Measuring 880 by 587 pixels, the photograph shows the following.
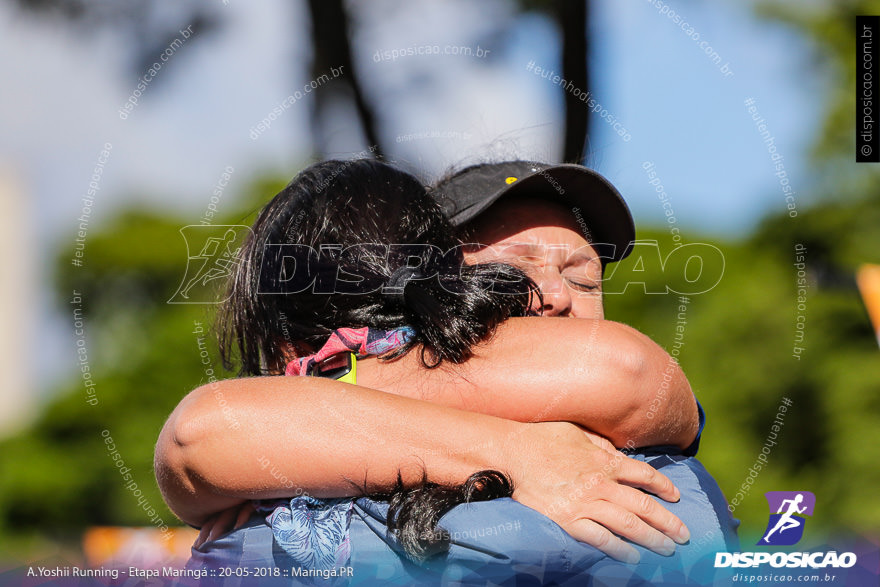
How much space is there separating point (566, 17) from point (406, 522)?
2214 millimetres

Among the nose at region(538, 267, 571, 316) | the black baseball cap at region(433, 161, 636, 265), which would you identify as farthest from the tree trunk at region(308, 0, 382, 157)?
the nose at region(538, 267, 571, 316)

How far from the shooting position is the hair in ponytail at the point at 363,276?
3.89 feet

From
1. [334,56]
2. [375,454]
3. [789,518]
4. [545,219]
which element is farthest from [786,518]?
[334,56]

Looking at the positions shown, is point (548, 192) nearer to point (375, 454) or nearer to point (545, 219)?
point (545, 219)

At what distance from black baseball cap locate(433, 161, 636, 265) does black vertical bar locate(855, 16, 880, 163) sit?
7.50ft

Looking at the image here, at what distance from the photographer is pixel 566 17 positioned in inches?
111

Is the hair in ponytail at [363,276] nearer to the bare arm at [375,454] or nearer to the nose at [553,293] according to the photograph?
the bare arm at [375,454]

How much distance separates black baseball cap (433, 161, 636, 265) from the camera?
4.97 feet

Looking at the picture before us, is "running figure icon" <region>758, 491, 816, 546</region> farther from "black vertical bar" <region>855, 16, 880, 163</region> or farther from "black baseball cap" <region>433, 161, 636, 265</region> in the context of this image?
"black vertical bar" <region>855, 16, 880, 163</region>

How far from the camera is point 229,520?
120 centimetres

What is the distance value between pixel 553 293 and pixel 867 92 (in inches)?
113

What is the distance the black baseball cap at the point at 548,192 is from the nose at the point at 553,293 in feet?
0.54

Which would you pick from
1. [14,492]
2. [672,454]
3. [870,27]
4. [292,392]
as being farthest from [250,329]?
[14,492]

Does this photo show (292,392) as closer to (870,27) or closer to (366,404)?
(366,404)
